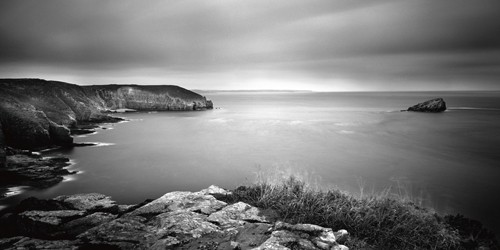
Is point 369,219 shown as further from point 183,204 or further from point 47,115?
point 47,115

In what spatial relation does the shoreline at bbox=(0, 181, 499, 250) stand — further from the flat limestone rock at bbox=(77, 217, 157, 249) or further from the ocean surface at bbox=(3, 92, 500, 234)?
the ocean surface at bbox=(3, 92, 500, 234)

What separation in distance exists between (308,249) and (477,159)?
56.5ft

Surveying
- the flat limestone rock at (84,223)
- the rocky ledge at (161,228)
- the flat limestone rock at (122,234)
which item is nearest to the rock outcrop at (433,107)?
the rocky ledge at (161,228)

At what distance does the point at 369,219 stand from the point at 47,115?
29.3 meters

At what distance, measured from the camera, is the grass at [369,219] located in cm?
505


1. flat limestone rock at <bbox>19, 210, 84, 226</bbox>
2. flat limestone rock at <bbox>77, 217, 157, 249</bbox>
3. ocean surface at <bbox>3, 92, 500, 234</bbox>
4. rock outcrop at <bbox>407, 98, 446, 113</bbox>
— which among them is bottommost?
ocean surface at <bbox>3, 92, 500, 234</bbox>

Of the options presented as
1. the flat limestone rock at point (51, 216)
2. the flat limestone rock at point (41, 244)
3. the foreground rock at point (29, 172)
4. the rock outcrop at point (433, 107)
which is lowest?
the foreground rock at point (29, 172)

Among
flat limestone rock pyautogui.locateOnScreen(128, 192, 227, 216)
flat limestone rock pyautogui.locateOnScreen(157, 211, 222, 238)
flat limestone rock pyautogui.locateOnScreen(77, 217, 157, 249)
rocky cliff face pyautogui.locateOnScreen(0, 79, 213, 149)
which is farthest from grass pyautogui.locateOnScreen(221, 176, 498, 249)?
rocky cliff face pyautogui.locateOnScreen(0, 79, 213, 149)

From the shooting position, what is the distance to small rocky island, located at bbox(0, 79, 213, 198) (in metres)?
10.7

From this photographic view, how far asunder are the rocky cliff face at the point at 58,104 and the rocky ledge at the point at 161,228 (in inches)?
459

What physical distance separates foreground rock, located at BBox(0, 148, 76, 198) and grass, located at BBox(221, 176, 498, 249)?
29.2 ft

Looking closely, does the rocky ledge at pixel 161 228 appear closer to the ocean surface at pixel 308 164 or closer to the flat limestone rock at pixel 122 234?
the flat limestone rock at pixel 122 234

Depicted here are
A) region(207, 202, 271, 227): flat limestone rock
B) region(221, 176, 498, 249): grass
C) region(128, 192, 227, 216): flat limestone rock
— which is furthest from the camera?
region(128, 192, 227, 216): flat limestone rock

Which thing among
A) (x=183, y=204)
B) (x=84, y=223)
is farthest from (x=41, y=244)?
(x=183, y=204)
